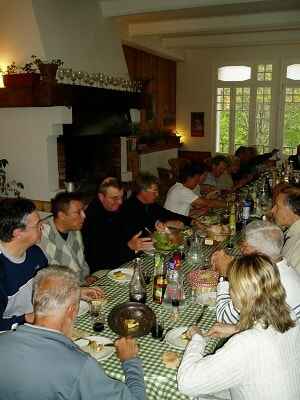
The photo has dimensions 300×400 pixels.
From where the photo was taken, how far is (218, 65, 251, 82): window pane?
402 inches

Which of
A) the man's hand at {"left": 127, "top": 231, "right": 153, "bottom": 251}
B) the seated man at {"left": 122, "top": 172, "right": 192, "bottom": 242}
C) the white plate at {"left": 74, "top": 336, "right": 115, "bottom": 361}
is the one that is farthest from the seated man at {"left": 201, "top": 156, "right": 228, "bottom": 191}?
the white plate at {"left": 74, "top": 336, "right": 115, "bottom": 361}

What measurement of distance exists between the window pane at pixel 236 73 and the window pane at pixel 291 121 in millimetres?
1097

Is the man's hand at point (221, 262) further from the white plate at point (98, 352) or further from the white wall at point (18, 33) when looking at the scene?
the white wall at point (18, 33)

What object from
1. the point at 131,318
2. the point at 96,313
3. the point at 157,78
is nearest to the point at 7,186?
the point at 96,313

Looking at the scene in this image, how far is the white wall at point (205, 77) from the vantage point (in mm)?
9938

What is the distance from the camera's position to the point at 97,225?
3.26 meters

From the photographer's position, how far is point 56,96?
5.14 meters

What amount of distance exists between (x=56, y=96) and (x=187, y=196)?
2234mm

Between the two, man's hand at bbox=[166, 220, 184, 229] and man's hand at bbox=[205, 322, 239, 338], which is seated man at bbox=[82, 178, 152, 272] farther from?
man's hand at bbox=[205, 322, 239, 338]

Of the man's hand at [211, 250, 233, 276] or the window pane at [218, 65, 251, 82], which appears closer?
the man's hand at [211, 250, 233, 276]

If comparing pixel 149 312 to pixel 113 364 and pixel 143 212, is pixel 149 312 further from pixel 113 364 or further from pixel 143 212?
pixel 143 212

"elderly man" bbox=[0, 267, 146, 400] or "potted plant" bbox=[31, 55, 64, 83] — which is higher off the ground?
"potted plant" bbox=[31, 55, 64, 83]

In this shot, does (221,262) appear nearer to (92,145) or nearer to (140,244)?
(140,244)

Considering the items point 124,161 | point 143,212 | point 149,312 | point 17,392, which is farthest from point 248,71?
point 17,392
